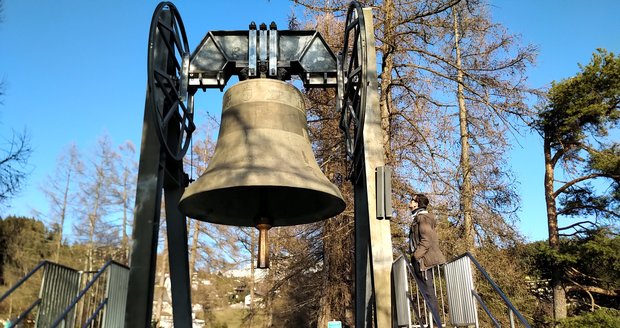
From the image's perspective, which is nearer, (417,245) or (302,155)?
(302,155)

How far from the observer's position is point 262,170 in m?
4.49

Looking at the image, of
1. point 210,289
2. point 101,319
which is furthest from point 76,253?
point 101,319

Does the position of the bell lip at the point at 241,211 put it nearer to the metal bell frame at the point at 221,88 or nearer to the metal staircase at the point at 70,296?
the metal bell frame at the point at 221,88

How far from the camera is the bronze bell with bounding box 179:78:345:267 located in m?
4.53

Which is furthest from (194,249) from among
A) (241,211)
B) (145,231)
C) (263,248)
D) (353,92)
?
(263,248)

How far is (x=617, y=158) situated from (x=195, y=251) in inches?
775

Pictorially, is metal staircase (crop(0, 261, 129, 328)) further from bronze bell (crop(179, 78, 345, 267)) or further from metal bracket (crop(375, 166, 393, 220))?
metal bracket (crop(375, 166, 393, 220))

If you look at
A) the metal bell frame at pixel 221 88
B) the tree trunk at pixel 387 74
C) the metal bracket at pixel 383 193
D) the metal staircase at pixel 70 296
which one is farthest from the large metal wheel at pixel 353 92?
the tree trunk at pixel 387 74

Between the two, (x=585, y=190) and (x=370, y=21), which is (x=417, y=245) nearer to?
(x=370, y=21)

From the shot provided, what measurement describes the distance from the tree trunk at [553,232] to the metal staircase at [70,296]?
18.8 meters

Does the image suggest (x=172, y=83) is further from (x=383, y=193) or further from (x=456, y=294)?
(x=456, y=294)

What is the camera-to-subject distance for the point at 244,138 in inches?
198

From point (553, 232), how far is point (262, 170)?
67.1ft

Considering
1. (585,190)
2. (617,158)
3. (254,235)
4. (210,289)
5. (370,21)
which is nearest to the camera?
(370,21)
